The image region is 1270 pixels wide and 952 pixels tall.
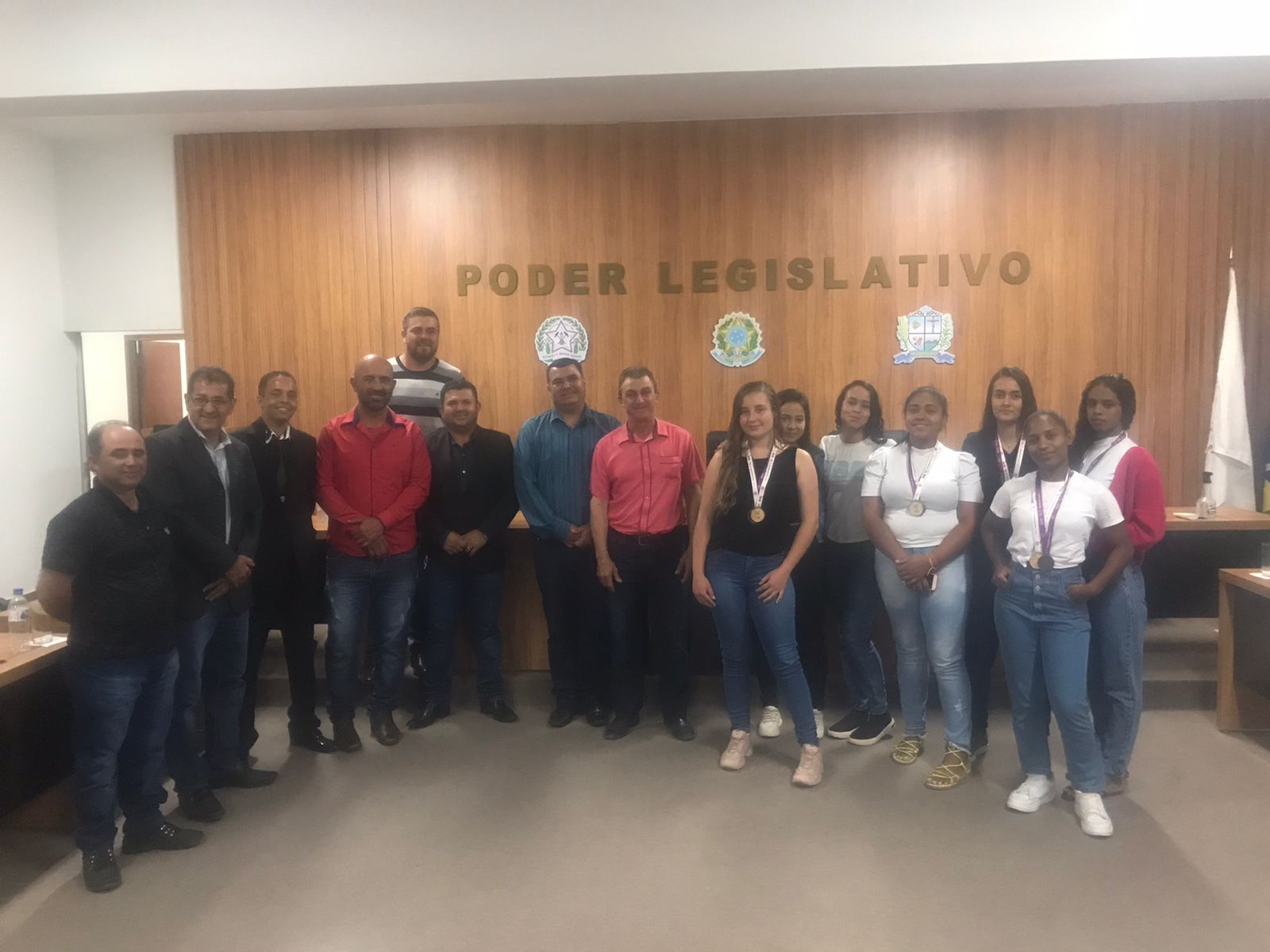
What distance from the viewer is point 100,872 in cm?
257

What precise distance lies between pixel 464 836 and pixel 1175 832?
2539 mm

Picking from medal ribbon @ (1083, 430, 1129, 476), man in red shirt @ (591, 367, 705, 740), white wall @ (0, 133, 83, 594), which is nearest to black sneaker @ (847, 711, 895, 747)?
man in red shirt @ (591, 367, 705, 740)

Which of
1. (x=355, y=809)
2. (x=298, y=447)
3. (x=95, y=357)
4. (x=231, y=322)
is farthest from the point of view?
(x=95, y=357)

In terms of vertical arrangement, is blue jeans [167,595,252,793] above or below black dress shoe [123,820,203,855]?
above

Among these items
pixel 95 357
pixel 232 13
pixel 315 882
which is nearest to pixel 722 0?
pixel 232 13

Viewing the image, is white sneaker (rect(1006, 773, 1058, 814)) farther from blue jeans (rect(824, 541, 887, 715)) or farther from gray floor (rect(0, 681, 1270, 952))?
blue jeans (rect(824, 541, 887, 715))

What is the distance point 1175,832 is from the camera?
9.36ft

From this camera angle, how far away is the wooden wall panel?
4.49m

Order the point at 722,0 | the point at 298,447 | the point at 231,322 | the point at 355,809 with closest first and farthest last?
1. the point at 355,809
2. the point at 298,447
3. the point at 722,0
4. the point at 231,322

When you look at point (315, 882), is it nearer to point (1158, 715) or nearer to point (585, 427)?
point (585, 427)

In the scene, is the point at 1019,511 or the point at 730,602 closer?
the point at 1019,511

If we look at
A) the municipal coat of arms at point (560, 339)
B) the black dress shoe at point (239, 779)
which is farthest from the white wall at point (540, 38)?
the black dress shoe at point (239, 779)

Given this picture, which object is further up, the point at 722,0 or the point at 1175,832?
the point at 722,0

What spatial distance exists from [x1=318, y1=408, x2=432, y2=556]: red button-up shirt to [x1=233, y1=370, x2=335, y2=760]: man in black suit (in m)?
0.07
